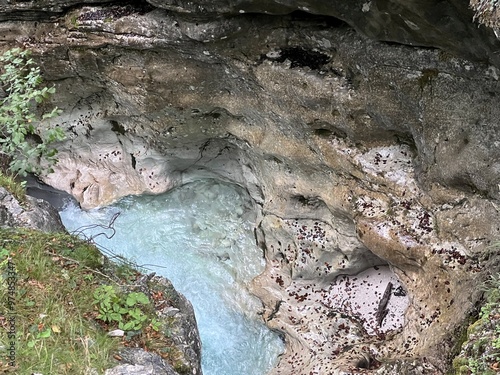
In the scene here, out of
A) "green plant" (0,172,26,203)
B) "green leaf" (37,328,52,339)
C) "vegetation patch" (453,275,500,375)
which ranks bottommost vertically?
"green plant" (0,172,26,203)

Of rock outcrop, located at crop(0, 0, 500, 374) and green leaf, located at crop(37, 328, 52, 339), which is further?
rock outcrop, located at crop(0, 0, 500, 374)

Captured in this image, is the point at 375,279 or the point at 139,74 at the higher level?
the point at 139,74

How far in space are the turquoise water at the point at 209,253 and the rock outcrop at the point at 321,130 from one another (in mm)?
374

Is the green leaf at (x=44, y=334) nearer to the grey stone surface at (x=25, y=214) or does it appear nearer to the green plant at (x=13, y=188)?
the grey stone surface at (x=25, y=214)

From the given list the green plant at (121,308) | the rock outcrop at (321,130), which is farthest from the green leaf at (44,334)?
the rock outcrop at (321,130)

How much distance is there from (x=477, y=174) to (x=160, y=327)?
407 cm

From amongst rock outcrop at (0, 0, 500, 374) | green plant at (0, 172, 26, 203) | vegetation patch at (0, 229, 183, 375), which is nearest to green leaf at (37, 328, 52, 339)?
vegetation patch at (0, 229, 183, 375)

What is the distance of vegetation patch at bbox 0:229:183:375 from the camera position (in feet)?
13.5

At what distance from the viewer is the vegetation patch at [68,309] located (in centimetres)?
412

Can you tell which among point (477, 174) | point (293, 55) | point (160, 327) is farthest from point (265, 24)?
point (160, 327)

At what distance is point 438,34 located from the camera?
17.0 ft

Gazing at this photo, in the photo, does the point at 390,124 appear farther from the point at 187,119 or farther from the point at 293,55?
the point at 187,119

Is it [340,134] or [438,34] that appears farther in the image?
[340,134]

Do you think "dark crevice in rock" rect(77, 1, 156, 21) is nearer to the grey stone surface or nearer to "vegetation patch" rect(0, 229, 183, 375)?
the grey stone surface
